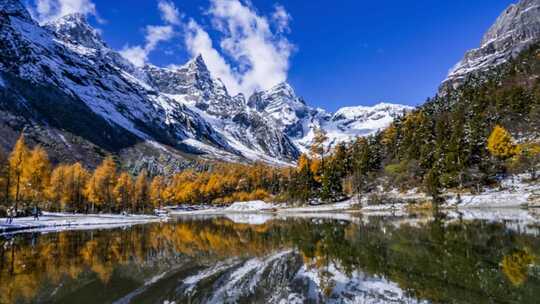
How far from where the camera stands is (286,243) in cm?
3288

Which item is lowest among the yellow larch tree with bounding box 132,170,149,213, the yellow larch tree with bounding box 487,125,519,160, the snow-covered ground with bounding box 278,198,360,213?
the snow-covered ground with bounding box 278,198,360,213

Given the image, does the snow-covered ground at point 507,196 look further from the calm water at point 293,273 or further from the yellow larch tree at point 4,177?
the yellow larch tree at point 4,177

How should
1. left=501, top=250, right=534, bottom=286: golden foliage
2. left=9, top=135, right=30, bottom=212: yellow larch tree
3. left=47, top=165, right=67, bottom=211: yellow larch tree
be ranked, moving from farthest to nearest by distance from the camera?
left=47, top=165, right=67, bottom=211: yellow larch tree, left=9, top=135, right=30, bottom=212: yellow larch tree, left=501, top=250, right=534, bottom=286: golden foliage

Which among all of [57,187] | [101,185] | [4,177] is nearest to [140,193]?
[101,185]

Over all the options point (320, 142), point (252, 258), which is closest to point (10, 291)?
point (252, 258)

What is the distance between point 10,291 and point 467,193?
82360 mm

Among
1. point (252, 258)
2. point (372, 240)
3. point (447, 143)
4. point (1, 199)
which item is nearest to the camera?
point (252, 258)

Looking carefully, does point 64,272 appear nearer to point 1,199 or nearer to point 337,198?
point 1,199

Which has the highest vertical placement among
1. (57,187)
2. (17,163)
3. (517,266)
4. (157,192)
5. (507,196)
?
(17,163)

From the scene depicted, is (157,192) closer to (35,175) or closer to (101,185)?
(101,185)

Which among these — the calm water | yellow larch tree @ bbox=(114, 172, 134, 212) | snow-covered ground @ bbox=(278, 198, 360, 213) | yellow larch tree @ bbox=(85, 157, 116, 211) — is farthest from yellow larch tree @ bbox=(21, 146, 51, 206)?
snow-covered ground @ bbox=(278, 198, 360, 213)

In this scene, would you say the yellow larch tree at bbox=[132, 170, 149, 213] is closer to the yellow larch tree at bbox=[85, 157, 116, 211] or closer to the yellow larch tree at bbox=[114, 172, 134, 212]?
the yellow larch tree at bbox=[114, 172, 134, 212]

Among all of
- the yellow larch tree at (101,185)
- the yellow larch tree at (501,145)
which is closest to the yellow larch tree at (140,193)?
the yellow larch tree at (101,185)

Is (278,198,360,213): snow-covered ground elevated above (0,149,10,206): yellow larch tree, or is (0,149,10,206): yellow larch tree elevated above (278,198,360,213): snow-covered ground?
(0,149,10,206): yellow larch tree
